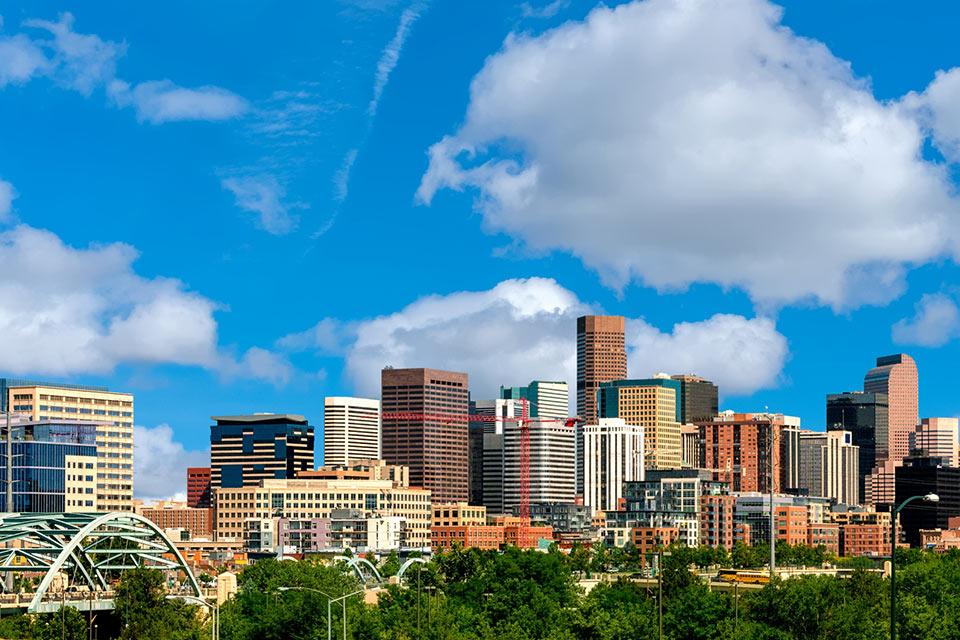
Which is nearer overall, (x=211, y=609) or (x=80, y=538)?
(x=211, y=609)

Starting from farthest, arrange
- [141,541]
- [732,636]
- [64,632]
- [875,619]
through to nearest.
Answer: [141,541] → [875,619] → [64,632] → [732,636]

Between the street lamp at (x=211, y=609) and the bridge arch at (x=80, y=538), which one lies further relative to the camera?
the bridge arch at (x=80, y=538)

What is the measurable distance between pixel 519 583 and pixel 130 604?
1733 inches

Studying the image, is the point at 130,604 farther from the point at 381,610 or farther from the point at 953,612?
the point at 953,612

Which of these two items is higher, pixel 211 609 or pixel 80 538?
pixel 80 538

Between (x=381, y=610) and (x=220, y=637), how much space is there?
20.9 meters

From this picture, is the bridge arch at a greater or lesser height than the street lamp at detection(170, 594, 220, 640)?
greater

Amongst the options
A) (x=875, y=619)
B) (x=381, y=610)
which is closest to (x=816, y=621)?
(x=875, y=619)

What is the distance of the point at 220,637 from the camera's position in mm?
157250

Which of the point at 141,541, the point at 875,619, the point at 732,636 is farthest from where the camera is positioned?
the point at 141,541

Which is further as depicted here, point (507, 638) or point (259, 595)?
point (259, 595)

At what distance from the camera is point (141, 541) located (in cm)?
18025

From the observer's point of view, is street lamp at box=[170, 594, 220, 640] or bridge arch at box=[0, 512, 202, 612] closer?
street lamp at box=[170, 594, 220, 640]

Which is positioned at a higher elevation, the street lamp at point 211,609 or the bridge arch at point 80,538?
the bridge arch at point 80,538
